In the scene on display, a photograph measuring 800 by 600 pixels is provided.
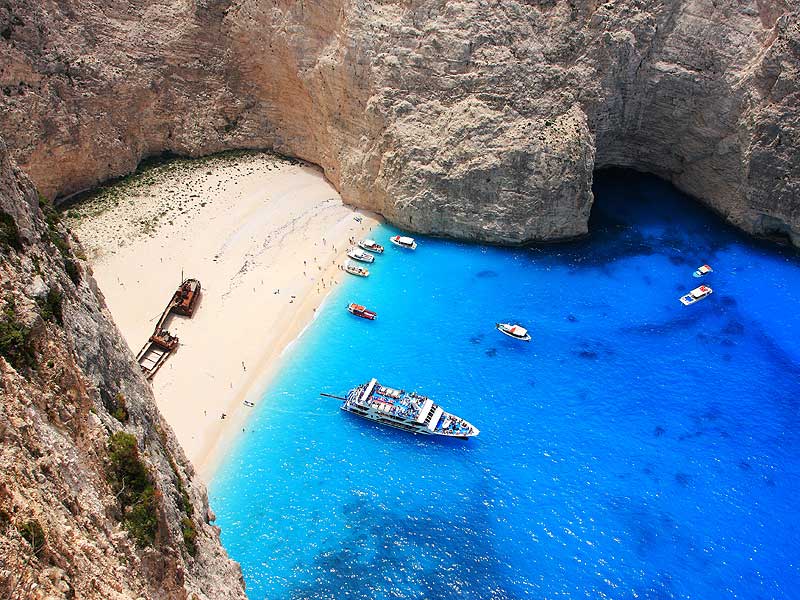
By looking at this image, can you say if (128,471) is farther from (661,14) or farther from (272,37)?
(661,14)

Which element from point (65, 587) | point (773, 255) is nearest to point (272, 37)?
point (773, 255)

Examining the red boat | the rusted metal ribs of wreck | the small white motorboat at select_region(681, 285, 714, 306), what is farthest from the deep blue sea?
the rusted metal ribs of wreck

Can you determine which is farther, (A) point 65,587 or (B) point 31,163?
(B) point 31,163

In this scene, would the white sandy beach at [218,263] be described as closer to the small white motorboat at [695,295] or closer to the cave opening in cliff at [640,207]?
the cave opening in cliff at [640,207]

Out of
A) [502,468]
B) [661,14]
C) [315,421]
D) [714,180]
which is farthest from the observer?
[714,180]

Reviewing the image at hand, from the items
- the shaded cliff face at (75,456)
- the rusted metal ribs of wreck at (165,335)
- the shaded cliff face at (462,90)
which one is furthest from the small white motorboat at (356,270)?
the shaded cliff face at (75,456)

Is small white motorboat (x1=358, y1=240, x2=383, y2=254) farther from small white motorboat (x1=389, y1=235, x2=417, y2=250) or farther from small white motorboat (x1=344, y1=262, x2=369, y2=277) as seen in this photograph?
small white motorboat (x1=344, y1=262, x2=369, y2=277)

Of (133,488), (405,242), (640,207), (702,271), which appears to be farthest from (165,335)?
(640,207)
